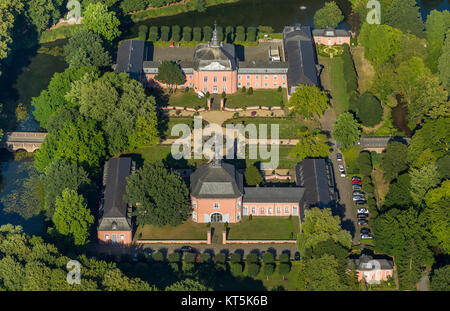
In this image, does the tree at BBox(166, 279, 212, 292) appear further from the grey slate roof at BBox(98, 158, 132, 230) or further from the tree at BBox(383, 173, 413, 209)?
the tree at BBox(383, 173, 413, 209)

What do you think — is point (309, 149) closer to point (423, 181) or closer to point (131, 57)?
point (423, 181)

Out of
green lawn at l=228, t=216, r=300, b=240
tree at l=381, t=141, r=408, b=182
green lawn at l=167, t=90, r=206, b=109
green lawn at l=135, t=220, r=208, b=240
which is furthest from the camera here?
green lawn at l=167, t=90, r=206, b=109

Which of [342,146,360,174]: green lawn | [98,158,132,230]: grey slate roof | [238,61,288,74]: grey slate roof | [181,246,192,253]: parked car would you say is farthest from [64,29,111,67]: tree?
[342,146,360,174]: green lawn

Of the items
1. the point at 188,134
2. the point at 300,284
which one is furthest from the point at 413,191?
the point at 188,134

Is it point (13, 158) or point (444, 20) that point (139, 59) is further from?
point (444, 20)

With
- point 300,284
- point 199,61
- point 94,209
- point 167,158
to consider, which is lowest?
point 300,284

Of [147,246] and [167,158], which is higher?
[167,158]
